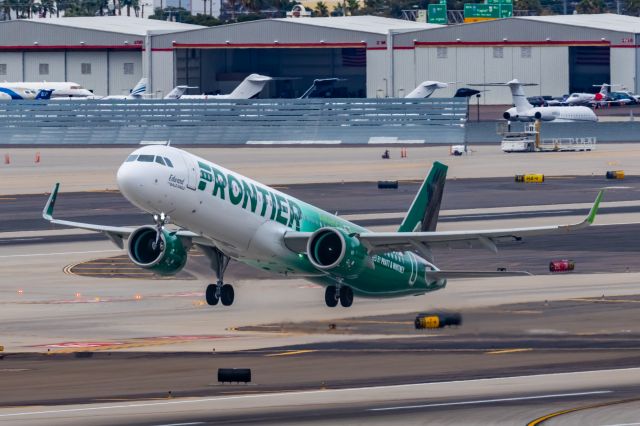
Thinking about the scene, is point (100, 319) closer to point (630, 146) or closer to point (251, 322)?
point (251, 322)

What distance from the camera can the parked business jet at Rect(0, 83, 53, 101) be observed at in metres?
197

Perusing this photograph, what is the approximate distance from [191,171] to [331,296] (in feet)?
24.9

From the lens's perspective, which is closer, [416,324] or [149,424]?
[149,424]

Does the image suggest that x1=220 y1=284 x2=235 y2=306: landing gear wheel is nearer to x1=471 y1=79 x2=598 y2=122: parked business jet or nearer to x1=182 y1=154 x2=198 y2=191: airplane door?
x1=182 y1=154 x2=198 y2=191: airplane door

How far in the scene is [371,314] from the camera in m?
51.3

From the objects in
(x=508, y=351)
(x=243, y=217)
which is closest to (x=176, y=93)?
(x=243, y=217)

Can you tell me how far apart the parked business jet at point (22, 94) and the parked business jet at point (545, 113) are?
62.5 m

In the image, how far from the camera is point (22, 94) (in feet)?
650

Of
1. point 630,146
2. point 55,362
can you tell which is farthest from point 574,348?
point 630,146

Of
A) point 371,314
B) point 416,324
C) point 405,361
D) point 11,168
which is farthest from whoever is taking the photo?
point 11,168

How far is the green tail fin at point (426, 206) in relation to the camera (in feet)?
183

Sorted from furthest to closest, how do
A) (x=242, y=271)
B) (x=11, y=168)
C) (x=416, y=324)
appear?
(x=11, y=168)
(x=242, y=271)
(x=416, y=324)

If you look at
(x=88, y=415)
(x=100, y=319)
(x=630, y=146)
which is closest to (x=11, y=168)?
(x=630, y=146)

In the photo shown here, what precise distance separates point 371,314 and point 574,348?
1037 centimetres
